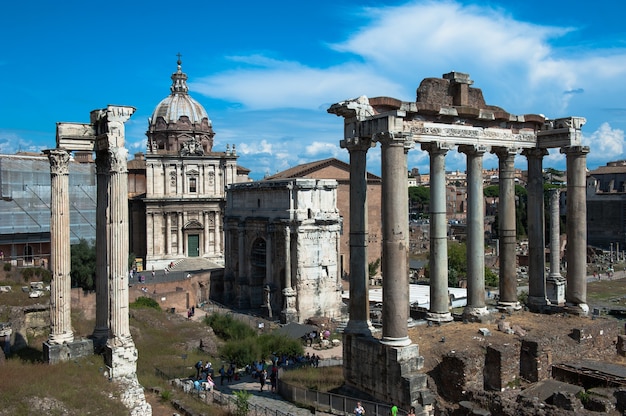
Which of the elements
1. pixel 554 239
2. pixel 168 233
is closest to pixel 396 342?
pixel 554 239

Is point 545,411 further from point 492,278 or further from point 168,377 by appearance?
point 492,278

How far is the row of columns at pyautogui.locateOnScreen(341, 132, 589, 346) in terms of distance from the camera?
45.5 ft

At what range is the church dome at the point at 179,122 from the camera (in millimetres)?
52844

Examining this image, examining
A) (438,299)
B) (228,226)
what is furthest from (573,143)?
(228,226)

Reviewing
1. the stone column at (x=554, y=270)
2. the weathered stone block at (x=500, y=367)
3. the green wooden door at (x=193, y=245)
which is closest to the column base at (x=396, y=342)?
the weathered stone block at (x=500, y=367)

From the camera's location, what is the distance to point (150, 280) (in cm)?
4006

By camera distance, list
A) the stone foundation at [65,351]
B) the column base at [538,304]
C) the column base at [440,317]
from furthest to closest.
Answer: the column base at [538,304]
the column base at [440,317]
the stone foundation at [65,351]

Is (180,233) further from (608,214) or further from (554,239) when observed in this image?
(608,214)

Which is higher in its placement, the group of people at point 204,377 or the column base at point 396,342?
the column base at point 396,342

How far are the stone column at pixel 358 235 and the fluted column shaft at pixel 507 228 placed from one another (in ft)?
18.2

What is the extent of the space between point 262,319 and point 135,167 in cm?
2444

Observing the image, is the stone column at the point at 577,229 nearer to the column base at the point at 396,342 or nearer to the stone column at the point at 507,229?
the stone column at the point at 507,229

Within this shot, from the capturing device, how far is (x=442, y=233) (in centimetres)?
1684

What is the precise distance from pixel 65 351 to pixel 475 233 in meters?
11.8
